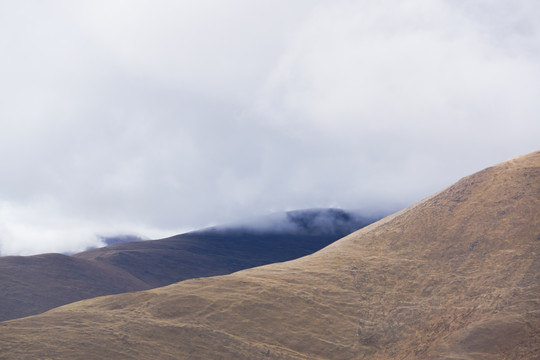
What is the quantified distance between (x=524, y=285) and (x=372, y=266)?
11804 mm

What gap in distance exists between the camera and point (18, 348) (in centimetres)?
3369

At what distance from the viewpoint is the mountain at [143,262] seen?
91688 mm

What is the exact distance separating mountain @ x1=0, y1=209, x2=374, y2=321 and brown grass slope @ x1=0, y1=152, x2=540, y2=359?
49.6 m

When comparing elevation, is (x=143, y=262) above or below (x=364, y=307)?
above

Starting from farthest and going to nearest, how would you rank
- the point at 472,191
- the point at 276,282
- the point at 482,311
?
the point at 472,191 < the point at 276,282 < the point at 482,311

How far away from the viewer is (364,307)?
139ft

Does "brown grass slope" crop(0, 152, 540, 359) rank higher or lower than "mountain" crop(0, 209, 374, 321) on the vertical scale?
lower

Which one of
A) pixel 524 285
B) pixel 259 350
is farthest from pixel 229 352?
pixel 524 285

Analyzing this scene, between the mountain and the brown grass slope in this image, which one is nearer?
the brown grass slope

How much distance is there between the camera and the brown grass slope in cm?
3572

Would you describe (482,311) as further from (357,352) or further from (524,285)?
(357,352)

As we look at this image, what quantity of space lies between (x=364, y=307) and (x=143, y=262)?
101m

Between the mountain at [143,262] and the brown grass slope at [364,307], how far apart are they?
49.6 metres

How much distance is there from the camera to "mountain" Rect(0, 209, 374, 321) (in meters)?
91.7
